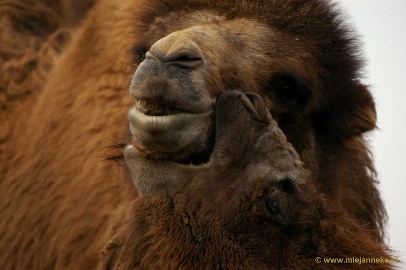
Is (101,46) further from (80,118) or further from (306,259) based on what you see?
(306,259)

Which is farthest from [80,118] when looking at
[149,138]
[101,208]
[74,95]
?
[149,138]

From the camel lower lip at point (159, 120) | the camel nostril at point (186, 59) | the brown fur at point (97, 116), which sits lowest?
the brown fur at point (97, 116)

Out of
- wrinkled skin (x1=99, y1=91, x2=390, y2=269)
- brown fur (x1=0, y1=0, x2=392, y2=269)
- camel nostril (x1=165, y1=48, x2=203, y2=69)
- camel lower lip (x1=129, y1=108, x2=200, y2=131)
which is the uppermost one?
camel nostril (x1=165, y1=48, x2=203, y2=69)

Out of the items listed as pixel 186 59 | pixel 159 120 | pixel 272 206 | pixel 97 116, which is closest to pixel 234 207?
pixel 272 206

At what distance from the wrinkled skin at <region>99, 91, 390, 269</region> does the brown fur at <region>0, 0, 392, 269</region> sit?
0.63 ft

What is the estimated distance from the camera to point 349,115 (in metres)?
5.57

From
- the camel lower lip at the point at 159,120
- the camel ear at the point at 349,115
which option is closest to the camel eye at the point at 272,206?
the camel lower lip at the point at 159,120

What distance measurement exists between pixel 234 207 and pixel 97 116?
2019 millimetres

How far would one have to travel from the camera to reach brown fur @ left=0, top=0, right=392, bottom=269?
532cm

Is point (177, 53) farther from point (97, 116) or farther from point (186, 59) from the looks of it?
point (97, 116)

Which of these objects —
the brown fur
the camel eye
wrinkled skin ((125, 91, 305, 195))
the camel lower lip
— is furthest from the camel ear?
the camel lower lip

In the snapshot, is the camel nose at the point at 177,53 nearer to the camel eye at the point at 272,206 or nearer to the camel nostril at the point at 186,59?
the camel nostril at the point at 186,59

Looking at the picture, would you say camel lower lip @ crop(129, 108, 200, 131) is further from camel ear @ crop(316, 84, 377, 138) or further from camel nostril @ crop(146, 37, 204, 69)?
camel ear @ crop(316, 84, 377, 138)

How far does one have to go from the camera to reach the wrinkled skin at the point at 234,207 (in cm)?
439
